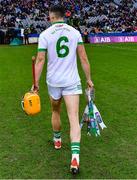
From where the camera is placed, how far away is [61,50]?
6.18 m

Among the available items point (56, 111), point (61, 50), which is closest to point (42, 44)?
point (61, 50)

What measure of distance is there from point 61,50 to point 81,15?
44682 mm

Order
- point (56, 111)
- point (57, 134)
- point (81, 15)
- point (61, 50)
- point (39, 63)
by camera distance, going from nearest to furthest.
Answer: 1. point (61, 50)
2. point (39, 63)
3. point (56, 111)
4. point (57, 134)
5. point (81, 15)

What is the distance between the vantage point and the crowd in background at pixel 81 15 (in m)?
45.8

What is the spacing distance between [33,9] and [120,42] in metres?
13.3

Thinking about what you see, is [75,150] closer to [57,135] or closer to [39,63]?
[57,135]

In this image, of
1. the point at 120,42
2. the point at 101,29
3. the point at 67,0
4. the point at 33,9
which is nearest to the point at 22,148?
the point at 120,42

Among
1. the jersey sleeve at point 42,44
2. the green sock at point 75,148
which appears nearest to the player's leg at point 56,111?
the jersey sleeve at point 42,44

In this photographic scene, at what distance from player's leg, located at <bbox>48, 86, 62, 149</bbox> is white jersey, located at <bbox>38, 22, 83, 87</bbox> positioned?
0.18 meters

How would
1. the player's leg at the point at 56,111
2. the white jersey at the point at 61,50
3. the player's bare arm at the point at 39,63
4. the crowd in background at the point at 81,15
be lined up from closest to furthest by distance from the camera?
the white jersey at the point at 61,50, the player's bare arm at the point at 39,63, the player's leg at the point at 56,111, the crowd in background at the point at 81,15

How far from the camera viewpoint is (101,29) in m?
46.1

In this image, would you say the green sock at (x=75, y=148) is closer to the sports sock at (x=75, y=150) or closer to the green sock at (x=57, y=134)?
the sports sock at (x=75, y=150)

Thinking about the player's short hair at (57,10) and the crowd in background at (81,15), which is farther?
the crowd in background at (81,15)

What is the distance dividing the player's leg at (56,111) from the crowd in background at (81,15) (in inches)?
1433
